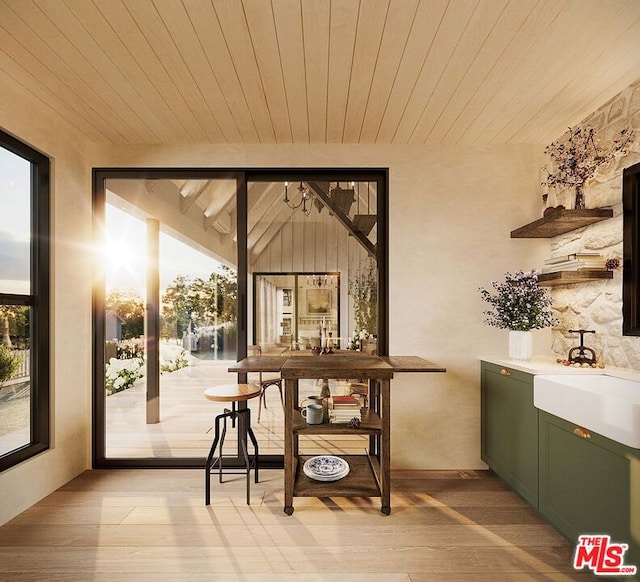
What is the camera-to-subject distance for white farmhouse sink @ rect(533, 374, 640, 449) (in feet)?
5.20

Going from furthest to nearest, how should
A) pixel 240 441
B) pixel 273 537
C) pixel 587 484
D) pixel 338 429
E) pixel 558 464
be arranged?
pixel 240 441, pixel 338 429, pixel 273 537, pixel 558 464, pixel 587 484

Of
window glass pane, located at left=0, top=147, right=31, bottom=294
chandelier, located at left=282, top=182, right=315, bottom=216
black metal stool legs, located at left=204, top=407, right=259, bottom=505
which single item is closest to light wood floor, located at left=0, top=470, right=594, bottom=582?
black metal stool legs, located at left=204, top=407, right=259, bottom=505

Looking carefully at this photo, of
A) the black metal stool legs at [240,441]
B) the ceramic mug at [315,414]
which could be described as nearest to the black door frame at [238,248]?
the black metal stool legs at [240,441]

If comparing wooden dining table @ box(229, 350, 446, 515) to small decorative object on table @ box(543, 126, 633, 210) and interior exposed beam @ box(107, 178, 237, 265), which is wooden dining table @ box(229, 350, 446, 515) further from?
small decorative object on table @ box(543, 126, 633, 210)

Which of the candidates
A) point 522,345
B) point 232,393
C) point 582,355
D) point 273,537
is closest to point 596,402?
point 582,355

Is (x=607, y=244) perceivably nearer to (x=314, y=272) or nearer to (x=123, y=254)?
(x=314, y=272)

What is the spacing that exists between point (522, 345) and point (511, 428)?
1.83ft

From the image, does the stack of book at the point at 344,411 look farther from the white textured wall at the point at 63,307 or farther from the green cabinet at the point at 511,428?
the white textured wall at the point at 63,307

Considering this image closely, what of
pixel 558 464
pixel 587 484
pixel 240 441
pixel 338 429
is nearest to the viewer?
pixel 587 484

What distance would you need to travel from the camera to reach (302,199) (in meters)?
Result: 3.30

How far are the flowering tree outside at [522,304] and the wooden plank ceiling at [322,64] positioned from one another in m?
1.11

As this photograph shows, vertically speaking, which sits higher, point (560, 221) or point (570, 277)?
point (560, 221)

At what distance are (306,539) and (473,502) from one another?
3.75ft

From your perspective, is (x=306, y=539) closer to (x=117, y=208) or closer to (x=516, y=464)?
(x=516, y=464)
